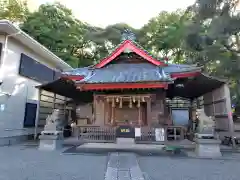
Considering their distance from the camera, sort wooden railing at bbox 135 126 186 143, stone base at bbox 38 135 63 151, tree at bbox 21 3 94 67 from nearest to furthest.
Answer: stone base at bbox 38 135 63 151, wooden railing at bbox 135 126 186 143, tree at bbox 21 3 94 67

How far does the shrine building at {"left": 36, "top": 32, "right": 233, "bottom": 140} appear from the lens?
30.4 ft

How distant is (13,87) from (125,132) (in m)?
6.69

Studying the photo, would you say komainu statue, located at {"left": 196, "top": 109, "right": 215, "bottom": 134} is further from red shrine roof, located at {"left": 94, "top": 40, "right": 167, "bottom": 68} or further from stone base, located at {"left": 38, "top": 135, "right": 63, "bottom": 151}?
stone base, located at {"left": 38, "top": 135, "right": 63, "bottom": 151}

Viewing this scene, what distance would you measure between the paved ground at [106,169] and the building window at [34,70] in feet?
20.1

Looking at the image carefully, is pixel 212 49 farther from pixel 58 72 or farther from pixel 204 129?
pixel 58 72

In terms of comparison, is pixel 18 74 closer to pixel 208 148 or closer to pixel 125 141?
pixel 125 141

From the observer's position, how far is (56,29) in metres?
19.7

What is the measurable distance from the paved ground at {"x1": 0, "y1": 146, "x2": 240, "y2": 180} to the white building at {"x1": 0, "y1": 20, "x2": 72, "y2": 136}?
13.8ft

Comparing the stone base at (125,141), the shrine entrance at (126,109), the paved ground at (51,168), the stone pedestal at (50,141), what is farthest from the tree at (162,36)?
the paved ground at (51,168)

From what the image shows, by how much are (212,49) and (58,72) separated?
11749mm

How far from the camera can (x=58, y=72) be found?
15320 millimetres

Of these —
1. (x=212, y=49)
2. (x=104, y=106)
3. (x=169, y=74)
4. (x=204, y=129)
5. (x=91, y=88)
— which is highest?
(x=212, y=49)

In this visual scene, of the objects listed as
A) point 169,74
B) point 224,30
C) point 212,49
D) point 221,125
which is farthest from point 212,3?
point 221,125

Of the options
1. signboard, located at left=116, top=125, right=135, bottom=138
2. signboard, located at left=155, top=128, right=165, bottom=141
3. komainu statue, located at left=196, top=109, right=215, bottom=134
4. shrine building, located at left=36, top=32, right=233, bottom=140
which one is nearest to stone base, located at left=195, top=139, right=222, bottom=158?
komainu statue, located at left=196, top=109, right=215, bottom=134
